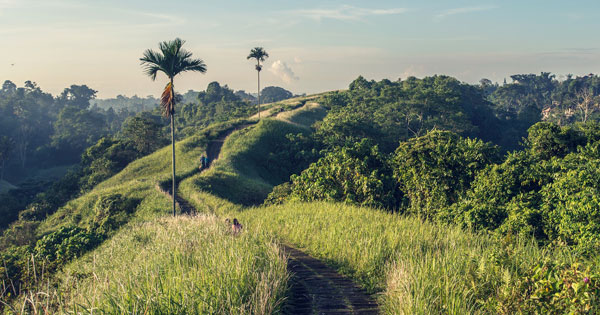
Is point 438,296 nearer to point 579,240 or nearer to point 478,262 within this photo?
point 478,262

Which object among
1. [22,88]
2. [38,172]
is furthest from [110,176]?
[22,88]

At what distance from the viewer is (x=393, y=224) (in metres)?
12.9

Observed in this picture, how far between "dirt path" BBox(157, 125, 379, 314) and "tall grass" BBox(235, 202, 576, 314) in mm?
342

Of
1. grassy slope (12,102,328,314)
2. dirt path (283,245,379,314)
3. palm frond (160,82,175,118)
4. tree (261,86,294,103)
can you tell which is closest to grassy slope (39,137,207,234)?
palm frond (160,82,175,118)

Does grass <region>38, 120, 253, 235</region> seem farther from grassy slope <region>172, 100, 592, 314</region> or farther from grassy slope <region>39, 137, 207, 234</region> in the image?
grassy slope <region>172, 100, 592, 314</region>

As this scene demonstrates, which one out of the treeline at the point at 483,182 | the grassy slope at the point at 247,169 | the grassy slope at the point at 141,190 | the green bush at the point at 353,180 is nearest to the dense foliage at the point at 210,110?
the grassy slope at the point at 247,169

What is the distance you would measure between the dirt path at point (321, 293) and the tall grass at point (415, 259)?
1.12 ft

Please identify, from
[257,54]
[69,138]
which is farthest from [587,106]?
[69,138]

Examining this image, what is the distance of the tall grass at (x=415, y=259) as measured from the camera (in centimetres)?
735

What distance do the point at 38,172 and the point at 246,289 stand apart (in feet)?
333

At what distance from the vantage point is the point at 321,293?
29.6ft

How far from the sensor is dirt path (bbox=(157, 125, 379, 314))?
823 cm

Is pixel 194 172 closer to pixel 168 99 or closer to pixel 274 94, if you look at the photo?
pixel 168 99

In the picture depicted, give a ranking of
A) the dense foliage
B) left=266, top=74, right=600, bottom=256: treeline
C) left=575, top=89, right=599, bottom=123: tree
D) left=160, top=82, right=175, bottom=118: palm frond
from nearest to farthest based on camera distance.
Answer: left=266, top=74, right=600, bottom=256: treeline
left=160, top=82, right=175, bottom=118: palm frond
left=575, top=89, right=599, bottom=123: tree
the dense foliage
